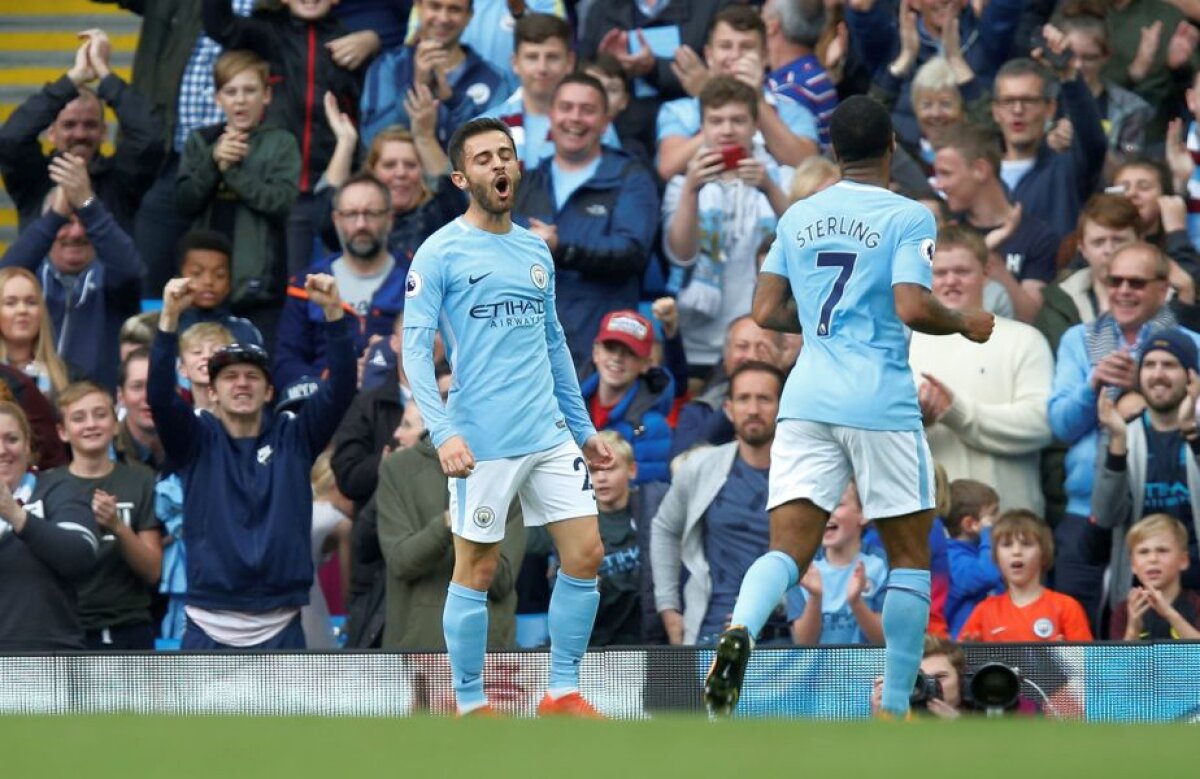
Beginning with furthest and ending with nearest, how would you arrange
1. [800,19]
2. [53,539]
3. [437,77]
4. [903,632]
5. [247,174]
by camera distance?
[800,19]
[437,77]
[247,174]
[53,539]
[903,632]

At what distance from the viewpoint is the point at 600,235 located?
12.3 m

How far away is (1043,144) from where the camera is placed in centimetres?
1291

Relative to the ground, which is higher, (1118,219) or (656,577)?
(1118,219)

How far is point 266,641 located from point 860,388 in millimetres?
3613

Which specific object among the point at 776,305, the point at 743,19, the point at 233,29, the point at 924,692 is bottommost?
the point at 924,692

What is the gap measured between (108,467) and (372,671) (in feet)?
8.19

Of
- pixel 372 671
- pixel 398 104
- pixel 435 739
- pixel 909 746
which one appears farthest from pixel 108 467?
pixel 909 746

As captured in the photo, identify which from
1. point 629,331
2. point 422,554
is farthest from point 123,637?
point 629,331

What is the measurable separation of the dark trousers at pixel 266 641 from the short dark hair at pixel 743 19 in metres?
4.27

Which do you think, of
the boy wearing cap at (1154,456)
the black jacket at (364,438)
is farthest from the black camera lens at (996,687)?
the black jacket at (364,438)

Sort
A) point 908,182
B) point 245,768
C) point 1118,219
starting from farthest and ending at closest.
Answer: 1. point 908,182
2. point 1118,219
3. point 245,768

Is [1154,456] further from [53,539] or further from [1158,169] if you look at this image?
A: [53,539]

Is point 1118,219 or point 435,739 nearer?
point 435,739

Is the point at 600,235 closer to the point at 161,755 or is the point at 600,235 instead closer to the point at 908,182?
the point at 908,182
